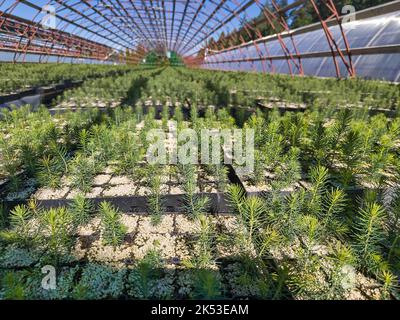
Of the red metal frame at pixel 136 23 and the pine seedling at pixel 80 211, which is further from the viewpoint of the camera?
the red metal frame at pixel 136 23

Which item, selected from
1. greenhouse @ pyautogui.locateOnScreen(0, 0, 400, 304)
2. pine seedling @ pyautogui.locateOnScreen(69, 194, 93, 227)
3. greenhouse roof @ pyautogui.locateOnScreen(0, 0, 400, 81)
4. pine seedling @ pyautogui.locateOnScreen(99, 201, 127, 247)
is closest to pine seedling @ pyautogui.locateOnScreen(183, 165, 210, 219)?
greenhouse @ pyautogui.locateOnScreen(0, 0, 400, 304)

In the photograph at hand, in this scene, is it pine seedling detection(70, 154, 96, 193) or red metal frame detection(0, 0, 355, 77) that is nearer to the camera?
pine seedling detection(70, 154, 96, 193)

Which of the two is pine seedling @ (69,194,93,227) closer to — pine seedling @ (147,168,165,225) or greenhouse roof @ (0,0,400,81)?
pine seedling @ (147,168,165,225)

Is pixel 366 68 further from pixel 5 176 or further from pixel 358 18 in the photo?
pixel 5 176

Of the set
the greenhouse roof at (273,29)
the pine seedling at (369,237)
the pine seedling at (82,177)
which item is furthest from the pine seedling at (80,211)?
the greenhouse roof at (273,29)

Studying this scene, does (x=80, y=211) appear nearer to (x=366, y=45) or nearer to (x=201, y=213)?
(x=201, y=213)

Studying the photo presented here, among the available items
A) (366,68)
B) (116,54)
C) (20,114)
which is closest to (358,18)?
(366,68)

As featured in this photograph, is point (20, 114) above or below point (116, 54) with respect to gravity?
below

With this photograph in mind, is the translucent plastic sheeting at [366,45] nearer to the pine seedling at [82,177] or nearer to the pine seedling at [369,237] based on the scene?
the pine seedling at [369,237]

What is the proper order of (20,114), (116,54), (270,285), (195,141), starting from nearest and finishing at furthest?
(270,285), (195,141), (20,114), (116,54)

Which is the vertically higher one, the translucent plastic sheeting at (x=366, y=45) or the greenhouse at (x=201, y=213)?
the translucent plastic sheeting at (x=366, y=45)

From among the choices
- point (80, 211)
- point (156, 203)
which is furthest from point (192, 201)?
point (80, 211)
